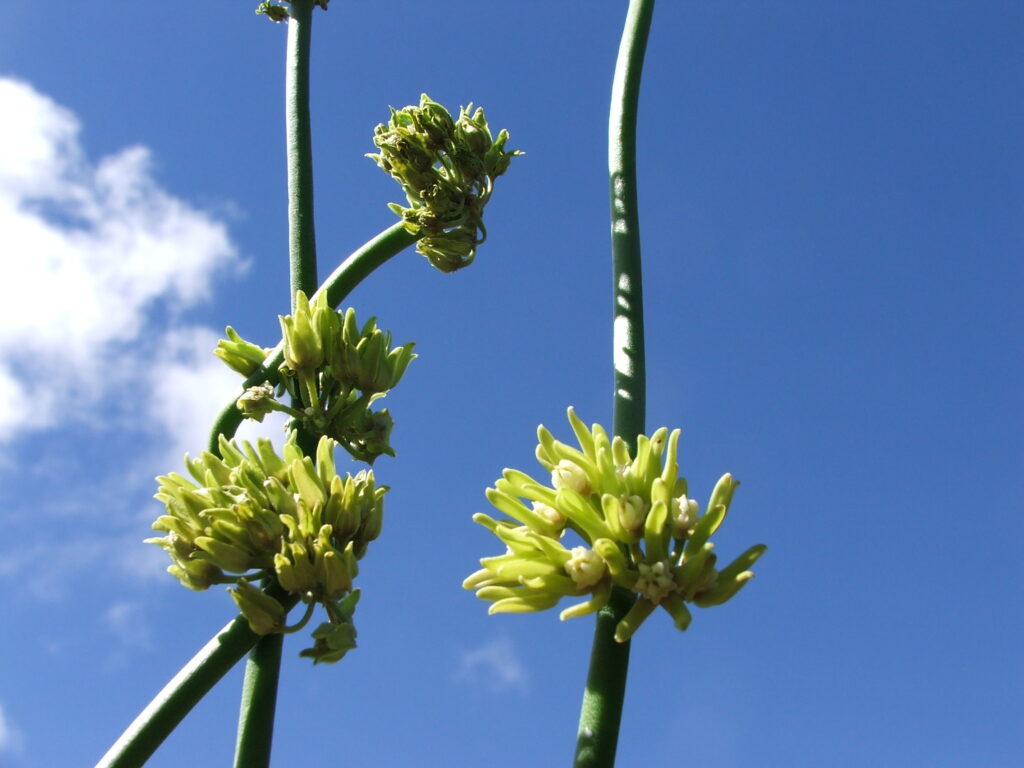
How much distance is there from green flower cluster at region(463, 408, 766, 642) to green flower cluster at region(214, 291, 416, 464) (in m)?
0.77

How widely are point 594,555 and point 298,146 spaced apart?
1699 millimetres

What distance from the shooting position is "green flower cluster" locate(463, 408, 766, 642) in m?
1.67

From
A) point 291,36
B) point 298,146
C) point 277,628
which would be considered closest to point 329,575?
point 277,628

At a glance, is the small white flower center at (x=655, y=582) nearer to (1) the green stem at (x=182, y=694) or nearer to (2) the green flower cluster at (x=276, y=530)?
(2) the green flower cluster at (x=276, y=530)

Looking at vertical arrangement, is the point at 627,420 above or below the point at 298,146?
below

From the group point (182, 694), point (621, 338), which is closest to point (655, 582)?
point (621, 338)

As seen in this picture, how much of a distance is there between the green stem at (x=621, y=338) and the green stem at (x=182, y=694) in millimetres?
771

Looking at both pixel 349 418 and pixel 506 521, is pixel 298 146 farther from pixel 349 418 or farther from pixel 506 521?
pixel 506 521

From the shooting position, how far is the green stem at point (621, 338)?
5.02 feet

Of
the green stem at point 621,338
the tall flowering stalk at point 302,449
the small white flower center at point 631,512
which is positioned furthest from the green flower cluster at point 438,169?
the small white flower center at point 631,512

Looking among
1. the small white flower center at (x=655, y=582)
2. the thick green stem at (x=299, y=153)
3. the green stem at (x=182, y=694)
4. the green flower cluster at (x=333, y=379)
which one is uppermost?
the thick green stem at (x=299, y=153)

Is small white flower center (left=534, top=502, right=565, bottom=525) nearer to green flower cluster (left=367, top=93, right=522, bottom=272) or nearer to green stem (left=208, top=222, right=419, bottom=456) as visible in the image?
green stem (left=208, top=222, right=419, bottom=456)

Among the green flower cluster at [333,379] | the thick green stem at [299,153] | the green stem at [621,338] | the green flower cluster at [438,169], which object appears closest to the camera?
the green stem at [621,338]

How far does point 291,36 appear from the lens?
3156 mm
